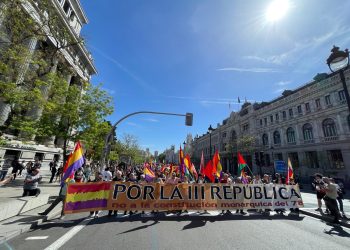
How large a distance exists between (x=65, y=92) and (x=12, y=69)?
27.2 ft

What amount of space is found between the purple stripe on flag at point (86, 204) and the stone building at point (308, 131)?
1937 cm

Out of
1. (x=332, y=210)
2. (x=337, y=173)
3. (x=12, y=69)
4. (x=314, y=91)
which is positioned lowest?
(x=332, y=210)

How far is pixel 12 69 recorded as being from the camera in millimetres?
8281

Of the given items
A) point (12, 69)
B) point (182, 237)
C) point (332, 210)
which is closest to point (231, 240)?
point (182, 237)

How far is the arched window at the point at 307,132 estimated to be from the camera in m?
28.7

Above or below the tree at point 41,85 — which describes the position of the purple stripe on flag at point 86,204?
below

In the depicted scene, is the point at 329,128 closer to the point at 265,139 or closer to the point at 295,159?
the point at 295,159

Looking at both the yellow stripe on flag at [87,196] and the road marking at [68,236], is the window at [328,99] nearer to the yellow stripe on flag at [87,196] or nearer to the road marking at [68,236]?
the yellow stripe on flag at [87,196]

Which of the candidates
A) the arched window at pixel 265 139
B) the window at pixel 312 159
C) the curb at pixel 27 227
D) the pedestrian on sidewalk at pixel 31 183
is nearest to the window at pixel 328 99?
the window at pixel 312 159

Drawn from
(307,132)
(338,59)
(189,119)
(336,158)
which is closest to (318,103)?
(307,132)

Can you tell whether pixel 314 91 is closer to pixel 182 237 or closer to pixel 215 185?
pixel 215 185

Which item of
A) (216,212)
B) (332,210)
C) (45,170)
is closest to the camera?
(332,210)

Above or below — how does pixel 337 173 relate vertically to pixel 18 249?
above

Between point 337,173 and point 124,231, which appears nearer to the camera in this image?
point 124,231
